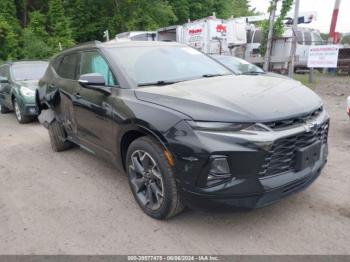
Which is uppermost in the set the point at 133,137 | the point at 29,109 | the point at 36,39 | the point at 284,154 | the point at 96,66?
the point at 96,66

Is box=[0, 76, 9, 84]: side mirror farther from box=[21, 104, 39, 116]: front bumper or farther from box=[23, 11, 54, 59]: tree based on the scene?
box=[23, 11, 54, 59]: tree

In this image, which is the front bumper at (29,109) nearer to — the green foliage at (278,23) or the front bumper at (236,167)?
the front bumper at (236,167)

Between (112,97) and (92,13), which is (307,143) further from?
(92,13)

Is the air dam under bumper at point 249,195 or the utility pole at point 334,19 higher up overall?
the utility pole at point 334,19

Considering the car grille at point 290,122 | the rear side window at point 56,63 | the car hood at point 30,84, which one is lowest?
the car hood at point 30,84

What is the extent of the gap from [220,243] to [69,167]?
2905 mm

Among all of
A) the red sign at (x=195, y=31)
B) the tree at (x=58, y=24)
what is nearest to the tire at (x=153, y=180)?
the red sign at (x=195, y=31)

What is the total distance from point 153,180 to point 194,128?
0.81 m

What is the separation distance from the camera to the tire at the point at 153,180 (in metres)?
2.98

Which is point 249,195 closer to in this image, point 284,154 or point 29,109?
point 284,154

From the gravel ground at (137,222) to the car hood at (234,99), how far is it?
2.90 feet

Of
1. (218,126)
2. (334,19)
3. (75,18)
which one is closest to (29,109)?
(218,126)

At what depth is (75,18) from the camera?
91.9 feet

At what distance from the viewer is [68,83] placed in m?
4.73
